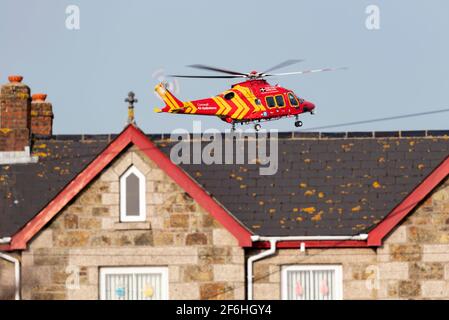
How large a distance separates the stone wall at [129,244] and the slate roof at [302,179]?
131cm

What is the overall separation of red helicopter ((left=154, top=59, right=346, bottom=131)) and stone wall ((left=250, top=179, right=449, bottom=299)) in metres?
16.3

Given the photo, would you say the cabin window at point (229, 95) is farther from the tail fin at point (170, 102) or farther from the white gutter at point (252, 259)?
the white gutter at point (252, 259)

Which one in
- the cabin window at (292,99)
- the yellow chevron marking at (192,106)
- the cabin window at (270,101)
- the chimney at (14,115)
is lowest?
the chimney at (14,115)

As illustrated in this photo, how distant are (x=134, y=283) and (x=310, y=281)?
4.38m

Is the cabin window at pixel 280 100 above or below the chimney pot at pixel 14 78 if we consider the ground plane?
above

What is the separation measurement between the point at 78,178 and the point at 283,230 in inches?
207

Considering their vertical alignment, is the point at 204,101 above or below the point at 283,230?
above

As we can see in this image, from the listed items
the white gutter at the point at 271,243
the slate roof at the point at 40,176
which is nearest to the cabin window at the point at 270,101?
the slate roof at the point at 40,176

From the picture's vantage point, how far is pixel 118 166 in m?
43.6

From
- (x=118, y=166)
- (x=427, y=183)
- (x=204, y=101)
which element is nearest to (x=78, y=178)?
(x=118, y=166)

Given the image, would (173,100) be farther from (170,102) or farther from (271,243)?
(271,243)

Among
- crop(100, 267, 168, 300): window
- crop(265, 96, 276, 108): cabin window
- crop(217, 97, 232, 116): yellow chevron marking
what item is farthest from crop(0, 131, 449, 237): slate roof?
crop(265, 96, 276, 108): cabin window

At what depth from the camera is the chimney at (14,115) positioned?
156 ft
